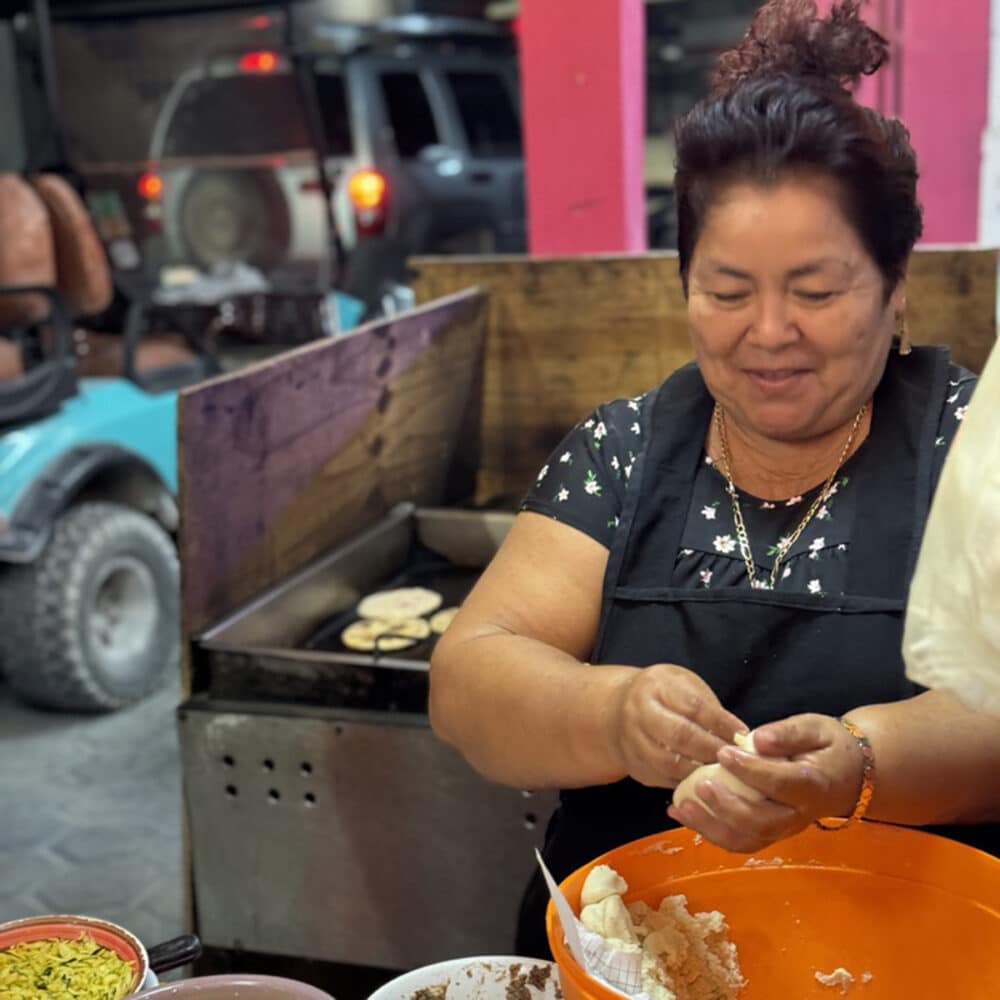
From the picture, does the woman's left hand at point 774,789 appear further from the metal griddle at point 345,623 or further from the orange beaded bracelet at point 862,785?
the metal griddle at point 345,623

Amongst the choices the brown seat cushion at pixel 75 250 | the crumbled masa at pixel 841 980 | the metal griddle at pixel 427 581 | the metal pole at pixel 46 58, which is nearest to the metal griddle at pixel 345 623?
the metal griddle at pixel 427 581

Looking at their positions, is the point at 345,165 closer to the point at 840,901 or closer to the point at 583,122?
the point at 583,122

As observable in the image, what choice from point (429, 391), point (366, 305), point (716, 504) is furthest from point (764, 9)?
point (366, 305)

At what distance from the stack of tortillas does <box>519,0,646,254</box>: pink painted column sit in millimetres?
1681

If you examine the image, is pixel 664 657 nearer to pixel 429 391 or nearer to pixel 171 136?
pixel 429 391

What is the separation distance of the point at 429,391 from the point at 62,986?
2159 mm

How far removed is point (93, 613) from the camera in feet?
13.6

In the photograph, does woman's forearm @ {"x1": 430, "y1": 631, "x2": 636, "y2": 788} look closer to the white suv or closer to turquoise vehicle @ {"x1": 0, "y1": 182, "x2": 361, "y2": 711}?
turquoise vehicle @ {"x1": 0, "y1": 182, "x2": 361, "y2": 711}

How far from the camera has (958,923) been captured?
1.16 meters

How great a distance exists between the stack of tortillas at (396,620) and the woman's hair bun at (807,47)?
1396mm

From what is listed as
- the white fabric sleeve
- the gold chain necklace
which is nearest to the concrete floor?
the gold chain necklace

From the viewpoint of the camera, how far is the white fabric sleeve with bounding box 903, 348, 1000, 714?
788mm

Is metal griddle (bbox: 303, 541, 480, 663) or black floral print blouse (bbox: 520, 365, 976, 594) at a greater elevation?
black floral print blouse (bbox: 520, 365, 976, 594)

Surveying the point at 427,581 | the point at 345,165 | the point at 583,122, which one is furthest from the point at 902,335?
the point at 345,165
